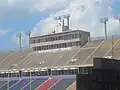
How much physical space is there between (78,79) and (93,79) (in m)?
1.11

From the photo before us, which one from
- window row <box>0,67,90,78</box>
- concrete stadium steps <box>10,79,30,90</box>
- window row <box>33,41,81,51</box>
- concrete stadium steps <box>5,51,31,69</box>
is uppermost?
window row <box>33,41,81,51</box>

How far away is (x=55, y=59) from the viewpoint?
2965 inches

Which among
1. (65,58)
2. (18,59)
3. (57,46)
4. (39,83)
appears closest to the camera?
(39,83)

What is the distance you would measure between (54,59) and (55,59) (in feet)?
1.42

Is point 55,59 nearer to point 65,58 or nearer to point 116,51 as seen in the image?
point 65,58

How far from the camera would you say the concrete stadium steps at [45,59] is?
74.5m

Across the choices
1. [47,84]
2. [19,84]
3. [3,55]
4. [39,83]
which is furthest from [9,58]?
[47,84]

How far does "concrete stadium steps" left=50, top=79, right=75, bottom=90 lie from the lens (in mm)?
60625

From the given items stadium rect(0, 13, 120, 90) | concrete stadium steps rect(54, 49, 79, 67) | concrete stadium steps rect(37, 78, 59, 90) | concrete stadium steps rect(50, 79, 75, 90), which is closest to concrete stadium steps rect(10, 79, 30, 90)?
stadium rect(0, 13, 120, 90)

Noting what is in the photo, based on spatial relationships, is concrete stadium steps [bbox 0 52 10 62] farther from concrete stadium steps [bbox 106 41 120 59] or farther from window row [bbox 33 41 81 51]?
concrete stadium steps [bbox 106 41 120 59]

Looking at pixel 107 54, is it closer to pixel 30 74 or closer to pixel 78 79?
pixel 30 74

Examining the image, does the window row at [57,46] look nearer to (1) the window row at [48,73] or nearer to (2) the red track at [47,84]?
(1) the window row at [48,73]

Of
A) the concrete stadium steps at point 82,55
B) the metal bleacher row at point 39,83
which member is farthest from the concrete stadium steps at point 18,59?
the concrete stadium steps at point 82,55

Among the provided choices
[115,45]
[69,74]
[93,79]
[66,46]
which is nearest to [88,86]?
[93,79]
